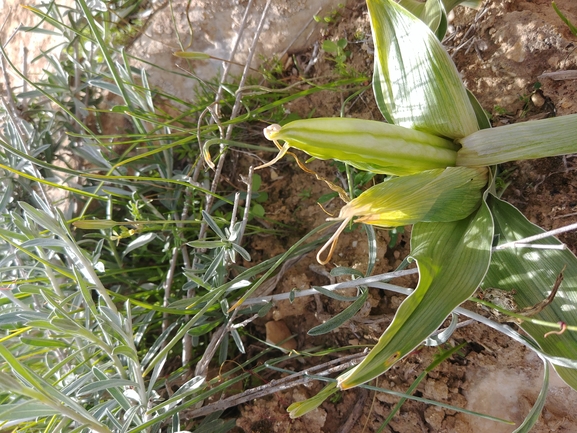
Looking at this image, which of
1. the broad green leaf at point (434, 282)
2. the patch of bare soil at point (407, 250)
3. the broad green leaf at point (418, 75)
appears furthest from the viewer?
the patch of bare soil at point (407, 250)

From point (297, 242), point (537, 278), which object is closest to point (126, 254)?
point (297, 242)

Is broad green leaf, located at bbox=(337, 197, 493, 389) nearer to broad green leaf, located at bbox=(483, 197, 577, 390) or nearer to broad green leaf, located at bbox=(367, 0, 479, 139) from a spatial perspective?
broad green leaf, located at bbox=(483, 197, 577, 390)

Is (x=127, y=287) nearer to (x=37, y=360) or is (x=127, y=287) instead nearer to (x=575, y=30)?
(x=37, y=360)

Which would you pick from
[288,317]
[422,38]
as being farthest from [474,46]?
[288,317]

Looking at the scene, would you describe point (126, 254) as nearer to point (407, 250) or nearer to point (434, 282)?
point (407, 250)

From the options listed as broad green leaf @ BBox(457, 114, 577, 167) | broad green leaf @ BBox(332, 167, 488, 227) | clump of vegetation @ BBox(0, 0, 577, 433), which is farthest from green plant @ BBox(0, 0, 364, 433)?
broad green leaf @ BBox(457, 114, 577, 167)

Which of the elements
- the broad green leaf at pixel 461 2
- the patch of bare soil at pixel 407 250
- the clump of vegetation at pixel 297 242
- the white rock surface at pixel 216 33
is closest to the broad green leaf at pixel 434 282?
the clump of vegetation at pixel 297 242

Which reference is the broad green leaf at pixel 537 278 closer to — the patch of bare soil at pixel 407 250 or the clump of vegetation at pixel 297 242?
the clump of vegetation at pixel 297 242
